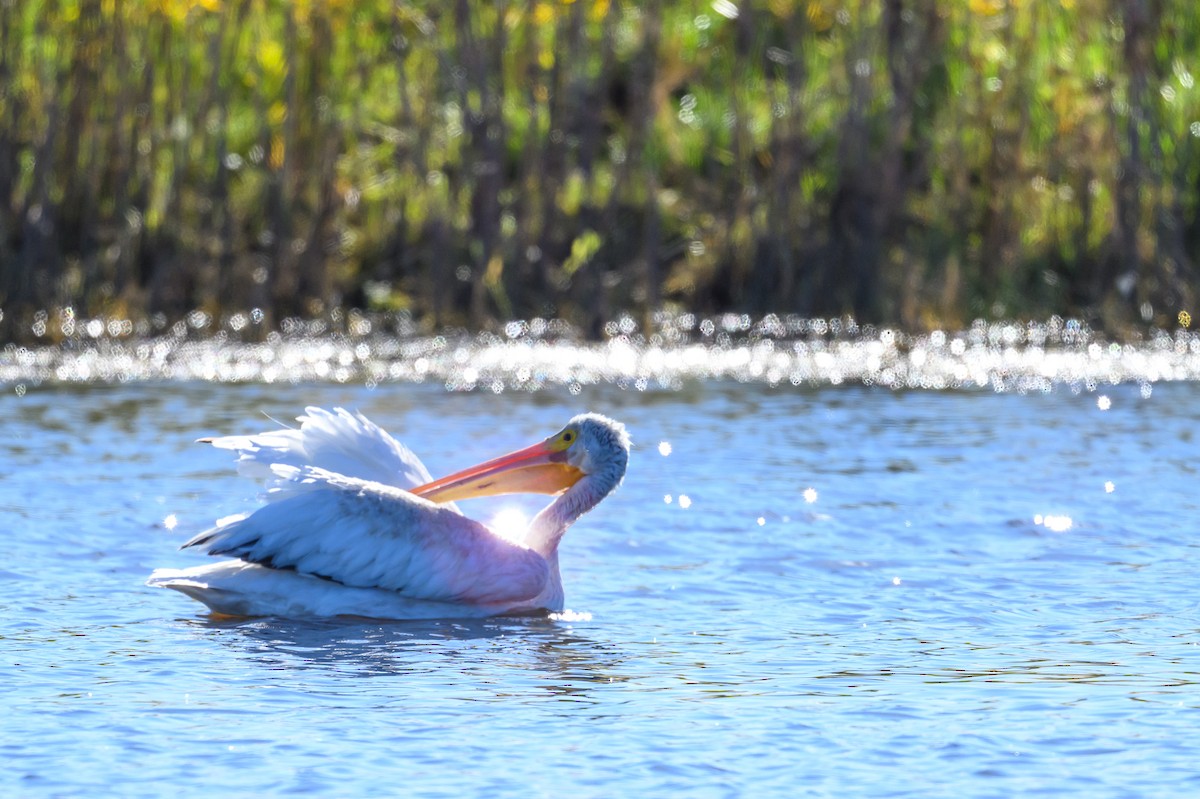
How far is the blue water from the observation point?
4805mm

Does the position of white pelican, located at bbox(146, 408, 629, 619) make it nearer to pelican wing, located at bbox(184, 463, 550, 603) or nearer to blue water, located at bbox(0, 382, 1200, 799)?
pelican wing, located at bbox(184, 463, 550, 603)

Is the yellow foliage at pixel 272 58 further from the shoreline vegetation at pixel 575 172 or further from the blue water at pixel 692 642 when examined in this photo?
the blue water at pixel 692 642

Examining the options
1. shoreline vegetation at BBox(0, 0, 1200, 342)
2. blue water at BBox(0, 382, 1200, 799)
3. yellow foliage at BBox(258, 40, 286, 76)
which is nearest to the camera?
blue water at BBox(0, 382, 1200, 799)

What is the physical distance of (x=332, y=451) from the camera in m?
7.22

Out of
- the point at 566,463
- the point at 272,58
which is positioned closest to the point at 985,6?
the point at 272,58

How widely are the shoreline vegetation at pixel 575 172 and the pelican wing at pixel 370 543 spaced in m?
7.01

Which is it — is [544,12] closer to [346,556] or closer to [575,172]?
[575,172]

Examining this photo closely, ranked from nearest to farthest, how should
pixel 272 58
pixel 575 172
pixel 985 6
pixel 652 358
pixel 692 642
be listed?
pixel 692 642
pixel 652 358
pixel 985 6
pixel 272 58
pixel 575 172

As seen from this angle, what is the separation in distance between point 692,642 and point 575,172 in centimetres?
965

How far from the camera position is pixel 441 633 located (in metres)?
6.55

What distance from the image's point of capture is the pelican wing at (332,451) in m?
6.95

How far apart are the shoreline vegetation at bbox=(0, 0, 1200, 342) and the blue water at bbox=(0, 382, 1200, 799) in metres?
3.21

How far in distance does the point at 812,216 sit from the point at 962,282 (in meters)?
1.20

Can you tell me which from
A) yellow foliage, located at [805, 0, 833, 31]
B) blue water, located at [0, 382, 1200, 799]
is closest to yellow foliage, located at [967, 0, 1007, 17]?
yellow foliage, located at [805, 0, 833, 31]
